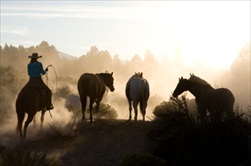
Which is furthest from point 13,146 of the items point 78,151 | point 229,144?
point 229,144

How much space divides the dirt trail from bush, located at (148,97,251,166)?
1.68m

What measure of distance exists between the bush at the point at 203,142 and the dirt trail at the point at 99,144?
1.68 metres

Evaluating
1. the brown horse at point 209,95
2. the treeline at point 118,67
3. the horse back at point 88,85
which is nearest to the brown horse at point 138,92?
the brown horse at point 209,95

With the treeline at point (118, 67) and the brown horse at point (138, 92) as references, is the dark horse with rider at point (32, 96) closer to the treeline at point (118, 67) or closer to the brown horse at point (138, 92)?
the brown horse at point (138, 92)

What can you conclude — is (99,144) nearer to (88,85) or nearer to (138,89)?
(138,89)

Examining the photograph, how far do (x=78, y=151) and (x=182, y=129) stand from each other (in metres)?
4.42

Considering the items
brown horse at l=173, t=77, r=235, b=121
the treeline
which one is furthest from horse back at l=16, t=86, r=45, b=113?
the treeline

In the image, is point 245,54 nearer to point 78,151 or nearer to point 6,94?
point 6,94

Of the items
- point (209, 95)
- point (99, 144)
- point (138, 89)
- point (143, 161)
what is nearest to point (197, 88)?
point (209, 95)

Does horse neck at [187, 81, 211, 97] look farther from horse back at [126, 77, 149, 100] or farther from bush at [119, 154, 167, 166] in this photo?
bush at [119, 154, 167, 166]

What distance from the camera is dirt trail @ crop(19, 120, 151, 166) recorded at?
1349 centimetres

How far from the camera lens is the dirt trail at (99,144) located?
13492mm

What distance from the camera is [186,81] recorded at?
18.0 metres

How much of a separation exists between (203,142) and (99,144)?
5545 millimetres
